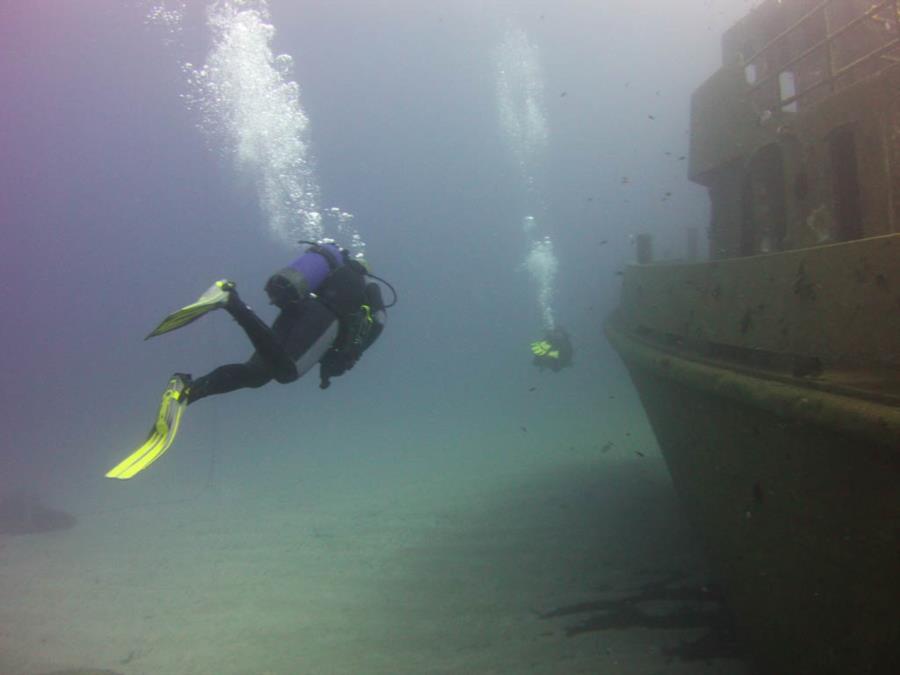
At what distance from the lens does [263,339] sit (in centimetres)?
376

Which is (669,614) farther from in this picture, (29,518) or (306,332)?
(29,518)

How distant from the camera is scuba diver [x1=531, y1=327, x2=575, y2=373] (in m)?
11.8

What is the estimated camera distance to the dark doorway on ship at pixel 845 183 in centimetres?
402

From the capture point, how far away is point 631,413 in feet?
87.5

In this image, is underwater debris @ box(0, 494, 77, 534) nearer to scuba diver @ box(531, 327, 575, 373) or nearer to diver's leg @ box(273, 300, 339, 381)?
scuba diver @ box(531, 327, 575, 373)

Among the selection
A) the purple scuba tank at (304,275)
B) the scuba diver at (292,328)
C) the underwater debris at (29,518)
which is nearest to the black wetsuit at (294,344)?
the scuba diver at (292,328)

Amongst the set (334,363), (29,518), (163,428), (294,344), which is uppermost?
(294,344)

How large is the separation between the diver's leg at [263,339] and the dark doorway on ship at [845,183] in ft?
13.4

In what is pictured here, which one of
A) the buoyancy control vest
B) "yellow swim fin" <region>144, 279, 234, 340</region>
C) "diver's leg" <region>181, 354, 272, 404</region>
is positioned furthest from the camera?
the buoyancy control vest

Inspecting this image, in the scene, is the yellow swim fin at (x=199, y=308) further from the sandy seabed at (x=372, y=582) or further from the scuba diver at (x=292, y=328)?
the sandy seabed at (x=372, y=582)

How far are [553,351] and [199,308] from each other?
9294 millimetres

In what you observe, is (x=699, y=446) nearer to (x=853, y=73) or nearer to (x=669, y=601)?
(x=669, y=601)

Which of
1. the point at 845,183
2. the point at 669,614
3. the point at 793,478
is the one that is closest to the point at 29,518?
the point at 669,614

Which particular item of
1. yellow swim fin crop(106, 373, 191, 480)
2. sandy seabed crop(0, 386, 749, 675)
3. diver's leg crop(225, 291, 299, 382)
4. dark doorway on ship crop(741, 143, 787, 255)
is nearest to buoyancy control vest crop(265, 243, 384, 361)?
diver's leg crop(225, 291, 299, 382)
